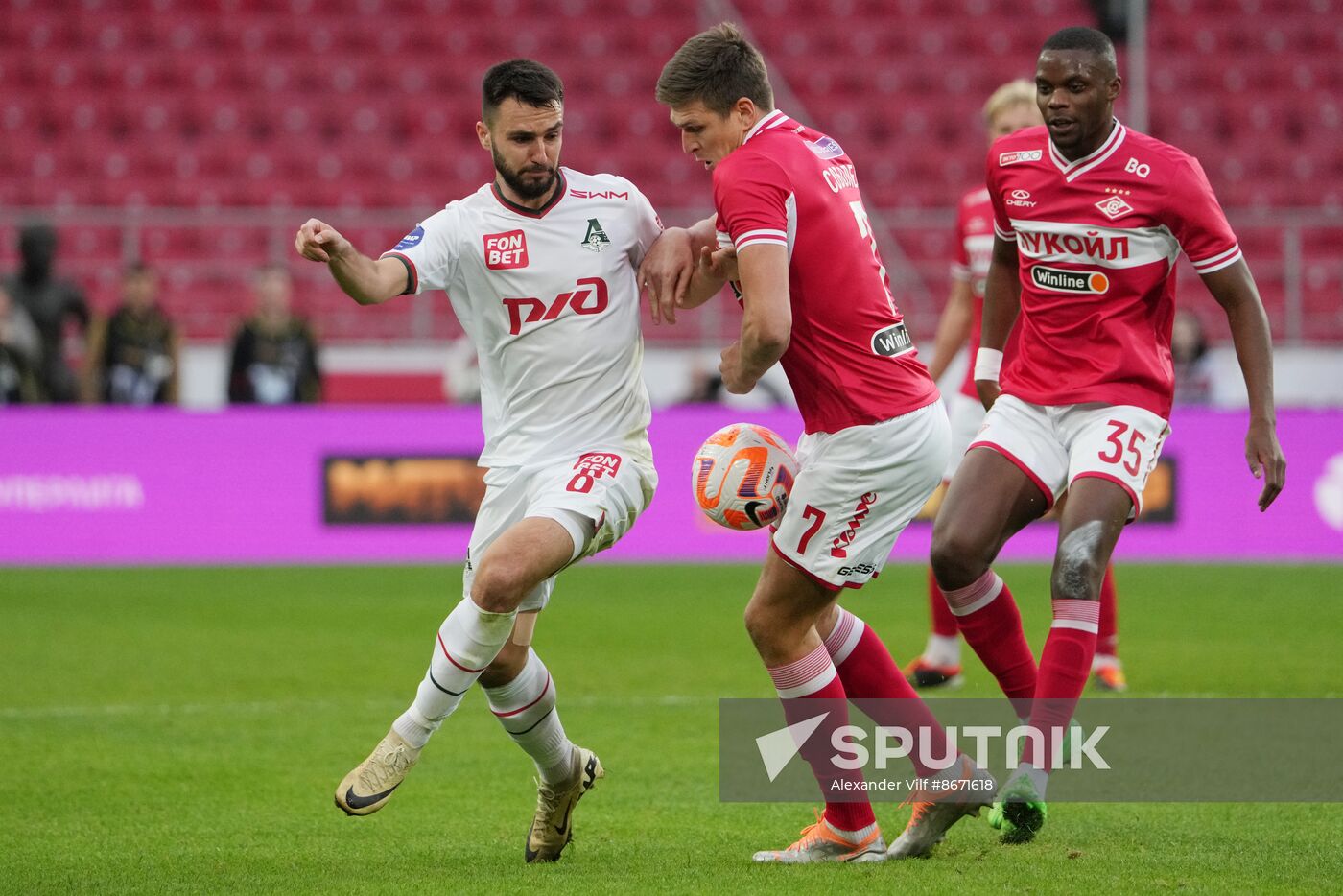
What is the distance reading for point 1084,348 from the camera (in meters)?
5.57

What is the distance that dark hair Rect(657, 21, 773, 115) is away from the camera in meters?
5.00

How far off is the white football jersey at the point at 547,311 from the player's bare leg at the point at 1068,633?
1285mm

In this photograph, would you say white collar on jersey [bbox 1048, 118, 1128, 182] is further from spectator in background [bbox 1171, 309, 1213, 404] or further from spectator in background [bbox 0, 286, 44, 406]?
spectator in background [bbox 0, 286, 44, 406]

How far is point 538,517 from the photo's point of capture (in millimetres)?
5051

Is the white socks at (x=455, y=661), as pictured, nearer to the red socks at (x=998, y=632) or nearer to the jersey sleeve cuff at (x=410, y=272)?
the jersey sleeve cuff at (x=410, y=272)

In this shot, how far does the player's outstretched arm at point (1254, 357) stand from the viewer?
5.29 metres

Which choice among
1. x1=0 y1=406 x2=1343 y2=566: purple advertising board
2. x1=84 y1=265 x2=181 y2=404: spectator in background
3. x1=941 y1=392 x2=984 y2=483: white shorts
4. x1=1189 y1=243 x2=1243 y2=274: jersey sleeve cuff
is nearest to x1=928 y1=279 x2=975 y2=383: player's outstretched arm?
x1=941 y1=392 x2=984 y2=483: white shorts

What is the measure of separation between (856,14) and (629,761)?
16.7m

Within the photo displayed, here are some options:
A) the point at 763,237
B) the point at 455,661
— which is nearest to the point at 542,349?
the point at 763,237

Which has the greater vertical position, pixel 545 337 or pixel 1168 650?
pixel 545 337

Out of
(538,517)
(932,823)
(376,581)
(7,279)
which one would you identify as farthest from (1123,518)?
(7,279)

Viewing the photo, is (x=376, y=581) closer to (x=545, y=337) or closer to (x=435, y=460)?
(x=435, y=460)

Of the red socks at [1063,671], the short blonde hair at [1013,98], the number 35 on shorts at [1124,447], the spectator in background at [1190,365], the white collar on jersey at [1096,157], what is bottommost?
the spectator in background at [1190,365]

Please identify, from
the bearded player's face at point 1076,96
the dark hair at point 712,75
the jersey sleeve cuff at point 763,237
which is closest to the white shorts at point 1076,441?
the bearded player's face at point 1076,96
